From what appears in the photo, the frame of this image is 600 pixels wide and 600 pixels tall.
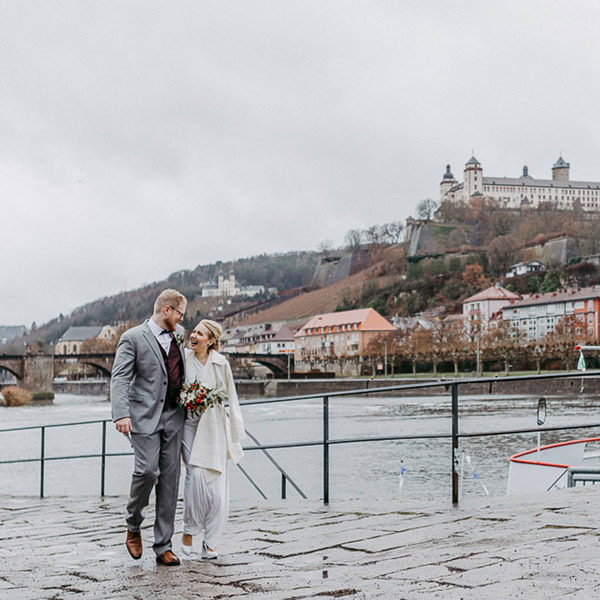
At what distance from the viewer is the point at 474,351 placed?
77875 millimetres

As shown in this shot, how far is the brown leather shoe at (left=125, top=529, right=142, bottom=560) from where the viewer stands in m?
4.17

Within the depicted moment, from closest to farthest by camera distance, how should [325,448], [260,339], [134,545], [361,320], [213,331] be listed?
[134,545], [213,331], [325,448], [361,320], [260,339]

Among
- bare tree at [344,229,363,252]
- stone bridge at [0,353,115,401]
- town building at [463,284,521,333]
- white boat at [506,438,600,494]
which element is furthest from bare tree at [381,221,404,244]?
white boat at [506,438,600,494]

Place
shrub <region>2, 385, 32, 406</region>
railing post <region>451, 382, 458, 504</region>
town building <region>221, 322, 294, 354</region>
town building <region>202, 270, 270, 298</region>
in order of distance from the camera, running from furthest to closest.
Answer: town building <region>202, 270, 270, 298</region> < town building <region>221, 322, 294, 354</region> < shrub <region>2, 385, 32, 406</region> < railing post <region>451, 382, 458, 504</region>

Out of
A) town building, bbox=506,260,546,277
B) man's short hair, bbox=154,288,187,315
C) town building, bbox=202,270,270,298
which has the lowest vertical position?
man's short hair, bbox=154,288,187,315

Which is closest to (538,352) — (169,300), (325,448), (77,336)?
(325,448)

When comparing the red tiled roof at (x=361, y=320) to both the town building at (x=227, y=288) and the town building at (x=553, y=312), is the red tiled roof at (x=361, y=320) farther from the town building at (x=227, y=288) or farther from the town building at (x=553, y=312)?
the town building at (x=227, y=288)

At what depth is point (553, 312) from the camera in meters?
85.0

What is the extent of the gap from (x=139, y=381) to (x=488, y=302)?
9325 cm

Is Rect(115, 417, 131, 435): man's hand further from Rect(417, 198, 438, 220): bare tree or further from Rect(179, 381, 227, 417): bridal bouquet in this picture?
Rect(417, 198, 438, 220): bare tree

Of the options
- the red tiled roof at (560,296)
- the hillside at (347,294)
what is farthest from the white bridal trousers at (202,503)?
the hillside at (347,294)

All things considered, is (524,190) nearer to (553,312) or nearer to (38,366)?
(553,312)

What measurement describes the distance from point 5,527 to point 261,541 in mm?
2437

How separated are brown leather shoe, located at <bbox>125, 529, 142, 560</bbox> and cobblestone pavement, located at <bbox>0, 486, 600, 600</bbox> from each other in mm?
61
